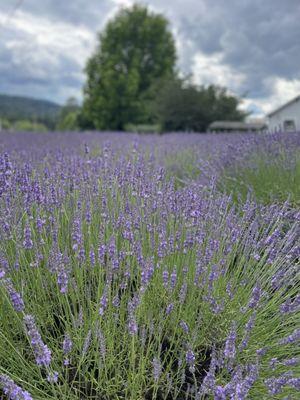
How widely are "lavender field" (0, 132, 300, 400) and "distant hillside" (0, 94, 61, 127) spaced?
265ft

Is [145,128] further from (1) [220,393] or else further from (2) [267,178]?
(1) [220,393]

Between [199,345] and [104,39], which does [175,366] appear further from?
[104,39]

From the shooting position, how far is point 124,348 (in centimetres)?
169

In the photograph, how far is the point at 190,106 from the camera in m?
20.1

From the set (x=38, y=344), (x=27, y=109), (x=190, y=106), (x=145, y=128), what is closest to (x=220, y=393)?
(x=38, y=344)

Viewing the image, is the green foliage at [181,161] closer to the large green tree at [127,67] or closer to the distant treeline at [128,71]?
the distant treeline at [128,71]

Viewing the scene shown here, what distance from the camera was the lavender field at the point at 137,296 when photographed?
1.43 meters

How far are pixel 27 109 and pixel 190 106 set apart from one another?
4068 inches

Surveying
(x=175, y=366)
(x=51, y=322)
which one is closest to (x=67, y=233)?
(x=51, y=322)

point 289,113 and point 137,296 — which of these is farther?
point 289,113

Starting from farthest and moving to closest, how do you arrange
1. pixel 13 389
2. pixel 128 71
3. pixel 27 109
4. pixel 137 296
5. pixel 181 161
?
pixel 27 109
pixel 128 71
pixel 181 161
pixel 137 296
pixel 13 389

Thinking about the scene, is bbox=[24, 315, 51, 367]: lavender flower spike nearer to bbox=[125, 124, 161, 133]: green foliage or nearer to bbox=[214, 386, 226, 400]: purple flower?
bbox=[214, 386, 226, 400]: purple flower

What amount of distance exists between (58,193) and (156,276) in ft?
2.50

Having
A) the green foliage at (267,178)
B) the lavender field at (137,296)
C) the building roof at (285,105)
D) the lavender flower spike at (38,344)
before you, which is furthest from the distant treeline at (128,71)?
the lavender flower spike at (38,344)
